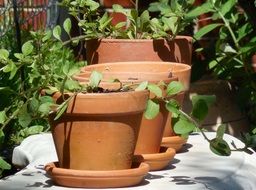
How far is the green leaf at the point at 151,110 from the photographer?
1.59m

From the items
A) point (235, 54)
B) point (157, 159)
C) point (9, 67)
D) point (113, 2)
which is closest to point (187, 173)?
point (157, 159)

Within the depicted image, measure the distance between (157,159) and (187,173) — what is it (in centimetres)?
8

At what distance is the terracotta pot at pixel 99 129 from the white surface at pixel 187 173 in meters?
0.07

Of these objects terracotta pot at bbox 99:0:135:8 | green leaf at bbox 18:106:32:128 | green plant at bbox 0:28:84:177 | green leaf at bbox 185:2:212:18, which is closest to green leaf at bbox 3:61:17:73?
green plant at bbox 0:28:84:177

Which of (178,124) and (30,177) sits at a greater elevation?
(178,124)

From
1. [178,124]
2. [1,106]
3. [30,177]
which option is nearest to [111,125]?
[178,124]

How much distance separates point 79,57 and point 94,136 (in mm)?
1886

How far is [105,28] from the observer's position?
2.30 meters

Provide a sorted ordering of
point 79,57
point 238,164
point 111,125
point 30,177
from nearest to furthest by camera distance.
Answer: point 111,125 < point 30,177 < point 238,164 < point 79,57

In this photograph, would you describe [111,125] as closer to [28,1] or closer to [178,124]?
[178,124]

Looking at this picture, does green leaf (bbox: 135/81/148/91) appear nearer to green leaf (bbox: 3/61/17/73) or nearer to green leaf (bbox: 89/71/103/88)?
green leaf (bbox: 89/71/103/88)

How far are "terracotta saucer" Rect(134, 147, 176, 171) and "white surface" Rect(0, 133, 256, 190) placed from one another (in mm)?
17

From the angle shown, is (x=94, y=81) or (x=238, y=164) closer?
(x=94, y=81)

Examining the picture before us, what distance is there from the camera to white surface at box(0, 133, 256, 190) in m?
1.61
